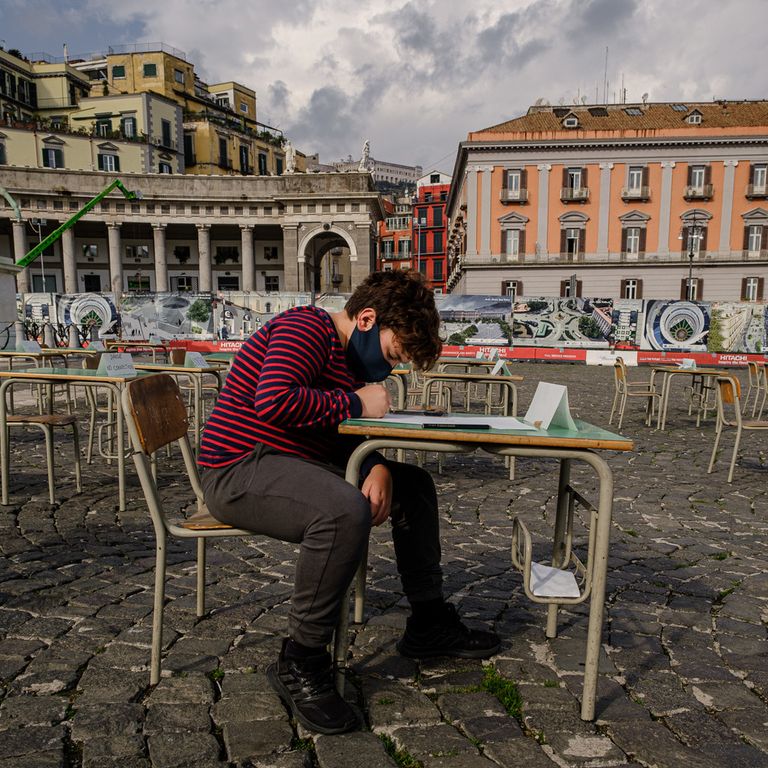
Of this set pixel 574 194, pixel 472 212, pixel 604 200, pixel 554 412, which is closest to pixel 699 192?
pixel 604 200

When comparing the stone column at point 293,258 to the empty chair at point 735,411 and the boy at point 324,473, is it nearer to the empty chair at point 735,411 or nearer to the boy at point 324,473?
the empty chair at point 735,411

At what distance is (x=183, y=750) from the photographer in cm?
209

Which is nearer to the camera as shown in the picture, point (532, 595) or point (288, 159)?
point (532, 595)

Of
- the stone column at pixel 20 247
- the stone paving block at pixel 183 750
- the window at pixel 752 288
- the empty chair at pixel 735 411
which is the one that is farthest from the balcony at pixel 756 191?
the stone paving block at pixel 183 750

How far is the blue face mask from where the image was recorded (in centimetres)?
252

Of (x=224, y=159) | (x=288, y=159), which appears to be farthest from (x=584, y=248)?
(x=224, y=159)

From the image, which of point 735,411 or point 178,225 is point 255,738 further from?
point 178,225

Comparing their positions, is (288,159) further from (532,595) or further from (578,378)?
(532,595)

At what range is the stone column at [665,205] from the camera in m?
43.2

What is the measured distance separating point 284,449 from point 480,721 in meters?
1.20

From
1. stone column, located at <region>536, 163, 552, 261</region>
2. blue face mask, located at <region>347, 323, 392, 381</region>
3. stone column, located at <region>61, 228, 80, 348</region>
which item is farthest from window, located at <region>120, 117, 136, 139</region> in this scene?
blue face mask, located at <region>347, 323, 392, 381</region>

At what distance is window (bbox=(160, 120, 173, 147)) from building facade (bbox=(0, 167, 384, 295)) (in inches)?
417

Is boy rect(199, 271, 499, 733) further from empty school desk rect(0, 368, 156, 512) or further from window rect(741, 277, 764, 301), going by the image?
window rect(741, 277, 764, 301)

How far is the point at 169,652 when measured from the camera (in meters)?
2.75
